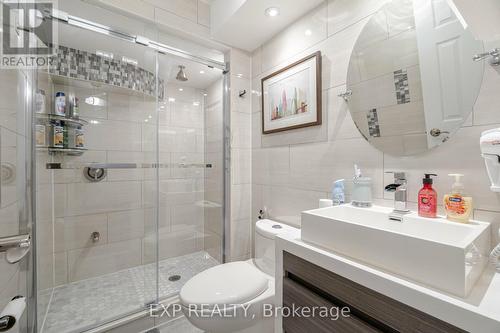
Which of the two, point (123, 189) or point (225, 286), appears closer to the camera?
point (225, 286)

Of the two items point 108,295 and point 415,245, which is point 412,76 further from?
point 108,295

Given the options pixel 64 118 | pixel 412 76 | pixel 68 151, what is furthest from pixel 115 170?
pixel 412 76

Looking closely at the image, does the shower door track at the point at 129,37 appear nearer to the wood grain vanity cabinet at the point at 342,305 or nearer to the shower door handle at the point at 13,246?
the shower door handle at the point at 13,246

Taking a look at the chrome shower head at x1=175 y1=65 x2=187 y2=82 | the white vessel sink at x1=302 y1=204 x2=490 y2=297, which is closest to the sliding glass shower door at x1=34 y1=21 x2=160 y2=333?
the chrome shower head at x1=175 y1=65 x2=187 y2=82

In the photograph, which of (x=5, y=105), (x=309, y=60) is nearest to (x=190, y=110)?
(x=309, y=60)

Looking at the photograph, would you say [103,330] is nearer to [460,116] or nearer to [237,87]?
[237,87]

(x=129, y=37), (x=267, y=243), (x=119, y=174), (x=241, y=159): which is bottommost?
(x=267, y=243)

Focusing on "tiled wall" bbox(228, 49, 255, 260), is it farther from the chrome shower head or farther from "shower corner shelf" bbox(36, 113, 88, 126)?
"shower corner shelf" bbox(36, 113, 88, 126)

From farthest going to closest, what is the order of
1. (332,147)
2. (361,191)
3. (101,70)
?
(101,70)
(332,147)
(361,191)

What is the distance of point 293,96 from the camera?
1503 mm

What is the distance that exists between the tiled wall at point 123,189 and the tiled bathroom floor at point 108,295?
0.28ft

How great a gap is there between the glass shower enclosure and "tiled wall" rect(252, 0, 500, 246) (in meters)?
0.46

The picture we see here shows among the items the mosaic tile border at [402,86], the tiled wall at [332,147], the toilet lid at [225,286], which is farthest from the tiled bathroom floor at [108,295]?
the mosaic tile border at [402,86]

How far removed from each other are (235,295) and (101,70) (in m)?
1.90
